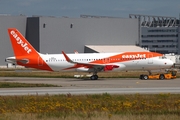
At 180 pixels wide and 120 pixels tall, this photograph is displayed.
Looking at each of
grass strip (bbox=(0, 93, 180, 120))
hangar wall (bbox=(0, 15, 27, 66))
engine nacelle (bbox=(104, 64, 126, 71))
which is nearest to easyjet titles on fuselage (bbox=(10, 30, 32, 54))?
engine nacelle (bbox=(104, 64, 126, 71))

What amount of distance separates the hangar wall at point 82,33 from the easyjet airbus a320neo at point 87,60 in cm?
4740

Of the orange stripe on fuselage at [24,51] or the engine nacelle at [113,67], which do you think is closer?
the engine nacelle at [113,67]

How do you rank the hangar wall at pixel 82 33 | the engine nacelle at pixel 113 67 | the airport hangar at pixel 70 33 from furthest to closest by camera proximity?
the hangar wall at pixel 82 33 → the airport hangar at pixel 70 33 → the engine nacelle at pixel 113 67

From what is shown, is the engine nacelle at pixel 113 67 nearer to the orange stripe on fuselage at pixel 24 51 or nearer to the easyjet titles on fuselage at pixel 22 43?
the orange stripe on fuselage at pixel 24 51

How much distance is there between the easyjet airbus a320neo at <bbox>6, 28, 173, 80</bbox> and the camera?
58844mm

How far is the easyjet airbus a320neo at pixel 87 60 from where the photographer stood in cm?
5884

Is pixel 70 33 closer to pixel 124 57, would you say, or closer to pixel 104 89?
pixel 124 57

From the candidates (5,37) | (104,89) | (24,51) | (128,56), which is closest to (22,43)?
(24,51)

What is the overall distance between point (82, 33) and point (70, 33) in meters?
2.88

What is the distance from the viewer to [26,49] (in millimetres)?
60031

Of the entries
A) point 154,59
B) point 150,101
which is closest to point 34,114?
point 150,101

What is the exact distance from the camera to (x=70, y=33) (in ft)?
366

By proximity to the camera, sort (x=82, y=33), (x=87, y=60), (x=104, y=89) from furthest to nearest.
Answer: (x=82, y=33), (x=87, y=60), (x=104, y=89)

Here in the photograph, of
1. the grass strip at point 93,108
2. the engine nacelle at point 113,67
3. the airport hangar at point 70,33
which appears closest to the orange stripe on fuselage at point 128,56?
the engine nacelle at point 113,67
